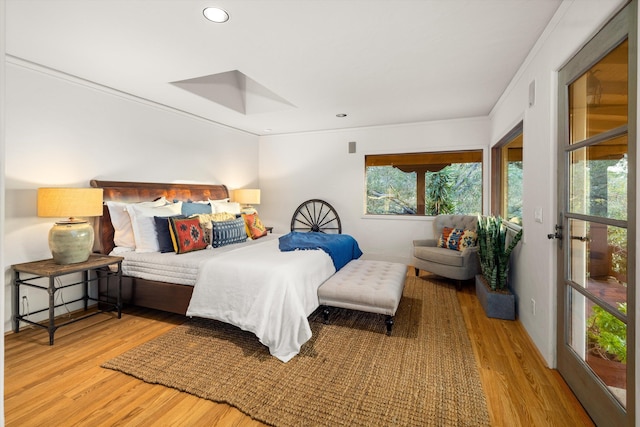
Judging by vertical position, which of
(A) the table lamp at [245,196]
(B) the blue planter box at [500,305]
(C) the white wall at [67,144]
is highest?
(C) the white wall at [67,144]

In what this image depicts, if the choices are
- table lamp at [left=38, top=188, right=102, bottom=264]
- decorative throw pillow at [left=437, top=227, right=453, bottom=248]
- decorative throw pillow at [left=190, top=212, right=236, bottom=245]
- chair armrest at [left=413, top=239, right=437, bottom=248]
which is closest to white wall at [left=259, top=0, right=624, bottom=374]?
chair armrest at [left=413, top=239, right=437, bottom=248]

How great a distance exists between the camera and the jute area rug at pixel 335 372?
1.77m

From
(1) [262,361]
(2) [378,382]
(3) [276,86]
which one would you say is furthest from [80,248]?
(2) [378,382]

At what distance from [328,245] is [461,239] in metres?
2.04

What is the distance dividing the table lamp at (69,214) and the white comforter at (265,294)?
1112 millimetres

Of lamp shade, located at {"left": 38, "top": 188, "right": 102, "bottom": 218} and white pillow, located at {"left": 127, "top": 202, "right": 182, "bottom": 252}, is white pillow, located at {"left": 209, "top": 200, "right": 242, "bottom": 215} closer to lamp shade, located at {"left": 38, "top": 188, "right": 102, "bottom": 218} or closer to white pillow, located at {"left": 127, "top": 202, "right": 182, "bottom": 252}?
white pillow, located at {"left": 127, "top": 202, "right": 182, "bottom": 252}

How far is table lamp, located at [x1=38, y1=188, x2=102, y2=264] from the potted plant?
12.6ft

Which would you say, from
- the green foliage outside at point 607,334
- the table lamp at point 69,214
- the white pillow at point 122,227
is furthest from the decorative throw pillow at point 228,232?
the green foliage outside at point 607,334

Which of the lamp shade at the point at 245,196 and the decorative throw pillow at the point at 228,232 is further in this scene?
the lamp shade at the point at 245,196

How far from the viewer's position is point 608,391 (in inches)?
61.5

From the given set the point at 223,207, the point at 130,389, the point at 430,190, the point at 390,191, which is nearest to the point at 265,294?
the point at 130,389

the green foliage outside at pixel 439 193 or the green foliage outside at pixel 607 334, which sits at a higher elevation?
the green foliage outside at pixel 439 193

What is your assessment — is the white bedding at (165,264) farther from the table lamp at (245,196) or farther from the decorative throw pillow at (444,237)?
the decorative throw pillow at (444,237)

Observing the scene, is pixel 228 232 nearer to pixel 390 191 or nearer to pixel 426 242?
pixel 426 242
